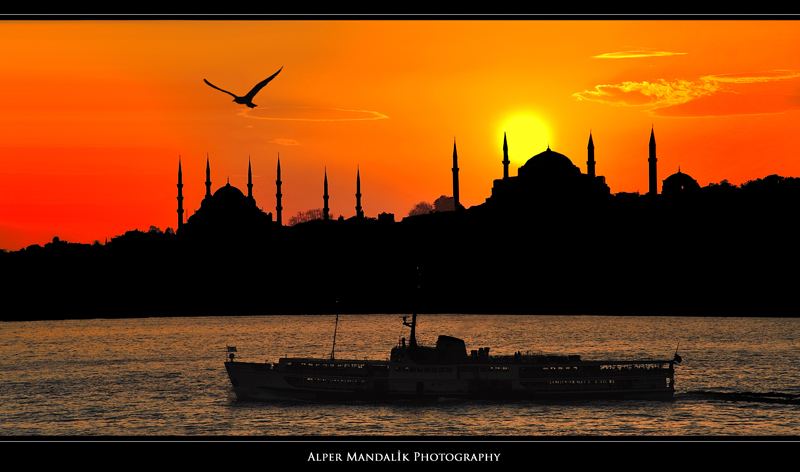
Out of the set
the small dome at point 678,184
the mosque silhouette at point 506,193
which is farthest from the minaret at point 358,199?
the small dome at point 678,184

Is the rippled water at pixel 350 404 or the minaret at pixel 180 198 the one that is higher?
the minaret at pixel 180 198

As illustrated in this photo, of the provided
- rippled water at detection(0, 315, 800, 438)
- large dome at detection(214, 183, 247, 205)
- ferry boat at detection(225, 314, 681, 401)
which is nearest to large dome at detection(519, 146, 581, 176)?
rippled water at detection(0, 315, 800, 438)

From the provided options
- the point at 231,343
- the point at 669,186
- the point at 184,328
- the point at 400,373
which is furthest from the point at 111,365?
the point at 669,186

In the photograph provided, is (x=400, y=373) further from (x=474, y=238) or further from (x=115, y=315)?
(x=115, y=315)

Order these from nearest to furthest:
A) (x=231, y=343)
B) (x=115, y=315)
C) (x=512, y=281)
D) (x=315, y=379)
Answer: (x=315, y=379) → (x=231, y=343) → (x=512, y=281) → (x=115, y=315)

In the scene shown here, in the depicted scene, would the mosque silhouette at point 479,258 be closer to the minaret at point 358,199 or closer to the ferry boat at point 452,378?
the minaret at point 358,199
